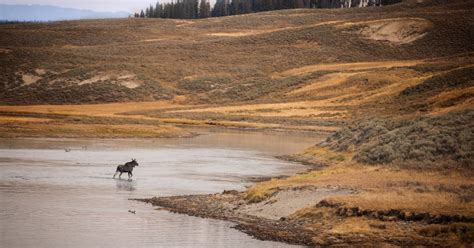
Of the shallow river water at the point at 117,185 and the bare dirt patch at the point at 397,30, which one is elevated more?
the bare dirt patch at the point at 397,30

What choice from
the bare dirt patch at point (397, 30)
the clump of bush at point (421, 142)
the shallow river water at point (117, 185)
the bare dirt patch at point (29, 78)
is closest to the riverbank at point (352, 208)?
the shallow river water at point (117, 185)

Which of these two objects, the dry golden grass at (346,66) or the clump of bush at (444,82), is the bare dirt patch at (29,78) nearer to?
the dry golden grass at (346,66)

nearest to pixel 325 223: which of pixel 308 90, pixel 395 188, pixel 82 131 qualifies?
pixel 395 188

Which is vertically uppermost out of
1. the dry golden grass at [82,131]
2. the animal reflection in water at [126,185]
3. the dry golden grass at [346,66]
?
the dry golden grass at [346,66]

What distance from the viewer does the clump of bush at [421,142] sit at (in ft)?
112

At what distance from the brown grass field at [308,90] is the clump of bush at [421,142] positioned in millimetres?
102

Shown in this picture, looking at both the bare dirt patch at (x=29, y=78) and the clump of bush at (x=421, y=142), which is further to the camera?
the bare dirt patch at (x=29, y=78)

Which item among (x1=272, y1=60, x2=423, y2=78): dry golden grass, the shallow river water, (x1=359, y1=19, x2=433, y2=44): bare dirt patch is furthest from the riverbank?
(x1=359, y1=19, x2=433, y2=44): bare dirt patch

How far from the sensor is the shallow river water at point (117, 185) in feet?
78.2

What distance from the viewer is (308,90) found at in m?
107

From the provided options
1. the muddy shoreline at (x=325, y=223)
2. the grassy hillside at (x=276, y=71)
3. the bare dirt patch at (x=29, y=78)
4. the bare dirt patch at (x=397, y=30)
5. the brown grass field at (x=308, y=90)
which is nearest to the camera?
the muddy shoreline at (x=325, y=223)

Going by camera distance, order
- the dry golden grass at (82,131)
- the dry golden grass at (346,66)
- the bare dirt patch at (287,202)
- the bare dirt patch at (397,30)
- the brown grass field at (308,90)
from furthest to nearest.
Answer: the bare dirt patch at (397,30) → the dry golden grass at (346,66) → the dry golden grass at (82,131) → the brown grass field at (308,90) → the bare dirt patch at (287,202)

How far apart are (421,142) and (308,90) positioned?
71.0m

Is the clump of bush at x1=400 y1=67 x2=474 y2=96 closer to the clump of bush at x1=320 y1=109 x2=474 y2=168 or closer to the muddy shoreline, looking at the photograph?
the clump of bush at x1=320 y1=109 x2=474 y2=168
